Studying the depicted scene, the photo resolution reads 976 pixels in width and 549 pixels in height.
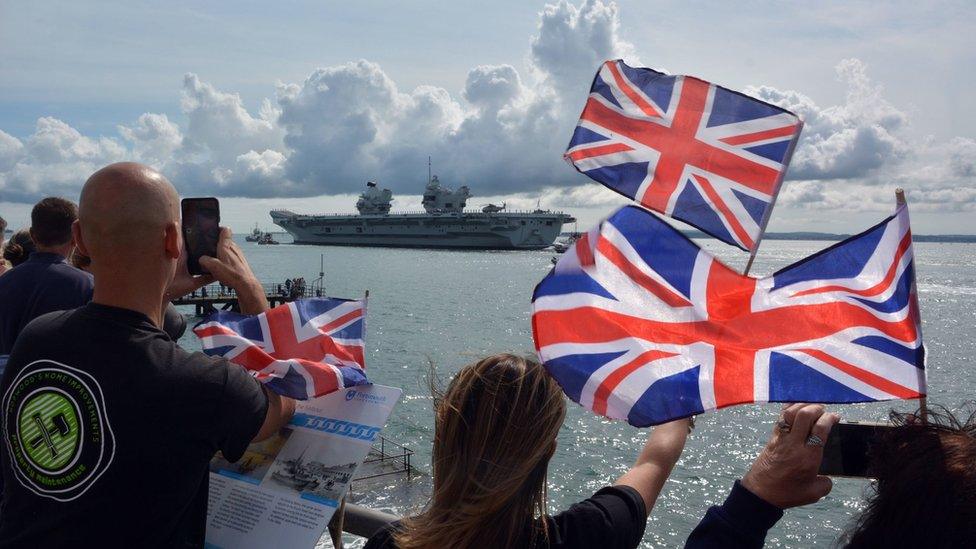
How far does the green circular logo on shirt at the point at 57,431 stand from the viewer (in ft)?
5.98

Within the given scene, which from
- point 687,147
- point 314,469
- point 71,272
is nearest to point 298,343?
point 314,469

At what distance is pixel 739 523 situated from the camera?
61.3 inches

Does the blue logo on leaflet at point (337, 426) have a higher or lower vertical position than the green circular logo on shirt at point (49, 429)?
lower

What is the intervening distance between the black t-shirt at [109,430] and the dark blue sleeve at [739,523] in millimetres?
1201

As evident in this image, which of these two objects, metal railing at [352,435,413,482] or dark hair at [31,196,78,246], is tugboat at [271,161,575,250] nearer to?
metal railing at [352,435,413,482]

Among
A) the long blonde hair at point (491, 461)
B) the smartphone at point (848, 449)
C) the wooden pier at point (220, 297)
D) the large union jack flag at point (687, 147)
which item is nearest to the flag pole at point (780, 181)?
the large union jack flag at point (687, 147)

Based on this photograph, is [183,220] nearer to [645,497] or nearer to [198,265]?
[198,265]

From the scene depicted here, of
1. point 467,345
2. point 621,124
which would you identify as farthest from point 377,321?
point 621,124

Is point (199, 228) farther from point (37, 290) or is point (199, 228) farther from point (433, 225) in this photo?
point (433, 225)

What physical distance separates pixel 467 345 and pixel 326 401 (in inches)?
1242

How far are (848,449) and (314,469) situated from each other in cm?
146

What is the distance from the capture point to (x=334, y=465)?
221 centimetres

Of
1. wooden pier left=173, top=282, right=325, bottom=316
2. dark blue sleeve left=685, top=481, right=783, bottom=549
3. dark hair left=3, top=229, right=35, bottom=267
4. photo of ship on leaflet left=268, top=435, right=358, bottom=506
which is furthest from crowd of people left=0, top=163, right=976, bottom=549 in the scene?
wooden pier left=173, top=282, right=325, bottom=316

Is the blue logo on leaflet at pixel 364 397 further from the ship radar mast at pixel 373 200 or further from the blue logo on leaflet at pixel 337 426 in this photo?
the ship radar mast at pixel 373 200
